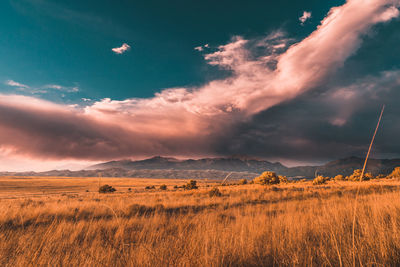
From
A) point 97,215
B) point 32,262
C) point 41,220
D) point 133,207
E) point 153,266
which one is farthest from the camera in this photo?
point 133,207

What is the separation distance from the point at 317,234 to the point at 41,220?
8.66m

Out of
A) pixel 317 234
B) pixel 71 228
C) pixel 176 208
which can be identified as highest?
pixel 317 234

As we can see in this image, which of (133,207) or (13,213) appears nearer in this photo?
(13,213)

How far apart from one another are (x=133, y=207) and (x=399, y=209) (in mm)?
9096

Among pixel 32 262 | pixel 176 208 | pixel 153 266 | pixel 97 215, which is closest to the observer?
pixel 153 266

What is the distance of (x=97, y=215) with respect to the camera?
27.5 ft

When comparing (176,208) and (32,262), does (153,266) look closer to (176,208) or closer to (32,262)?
(32,262)

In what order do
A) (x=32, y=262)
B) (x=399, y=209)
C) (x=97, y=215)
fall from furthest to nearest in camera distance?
1. (x=97, y=215)
2. (x=399, y=209)
3. (x=32, y=262)

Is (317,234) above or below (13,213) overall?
above

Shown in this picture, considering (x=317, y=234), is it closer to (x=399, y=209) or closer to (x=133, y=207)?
(x=399, y=209)

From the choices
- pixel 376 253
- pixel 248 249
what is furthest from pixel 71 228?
pixel 376 253

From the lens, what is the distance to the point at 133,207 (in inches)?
369

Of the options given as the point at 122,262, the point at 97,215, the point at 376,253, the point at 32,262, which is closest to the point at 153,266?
the point at 122,262

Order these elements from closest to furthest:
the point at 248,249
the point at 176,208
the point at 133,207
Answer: the point at 248,249 → the point at 133,207 → the point at 176,208
